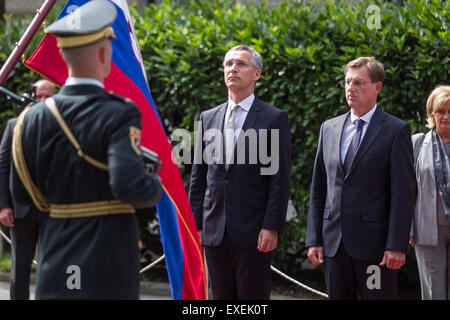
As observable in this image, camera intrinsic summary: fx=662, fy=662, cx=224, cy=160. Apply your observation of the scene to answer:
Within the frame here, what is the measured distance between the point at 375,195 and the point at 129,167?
2028 millimetres

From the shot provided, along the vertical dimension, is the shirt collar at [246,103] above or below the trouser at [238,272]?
above

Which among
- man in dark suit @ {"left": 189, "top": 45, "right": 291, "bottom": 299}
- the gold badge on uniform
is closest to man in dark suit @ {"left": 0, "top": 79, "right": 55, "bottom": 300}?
man in dark suit @ {"left": 189, "top": 45, "right": 291, "bottom": 299}

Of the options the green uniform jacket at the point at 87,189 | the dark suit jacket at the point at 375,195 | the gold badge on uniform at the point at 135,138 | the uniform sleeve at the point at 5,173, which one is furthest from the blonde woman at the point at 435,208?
the uniform sleeve at the point at 5,173

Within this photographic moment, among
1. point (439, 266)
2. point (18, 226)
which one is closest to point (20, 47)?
point (18, 226)

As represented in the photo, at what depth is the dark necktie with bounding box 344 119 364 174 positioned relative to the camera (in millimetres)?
4285

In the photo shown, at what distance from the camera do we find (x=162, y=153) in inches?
181

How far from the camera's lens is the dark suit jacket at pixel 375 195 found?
4105 mm

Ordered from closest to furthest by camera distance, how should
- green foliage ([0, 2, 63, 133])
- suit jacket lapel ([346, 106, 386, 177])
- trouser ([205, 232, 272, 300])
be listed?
suit jacket lapel ([346, 106, 386, 177]) → trouser ([205, 232, 272, 300]) → green foliage ([0, 2, 63, 133])

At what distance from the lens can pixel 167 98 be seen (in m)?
7.70

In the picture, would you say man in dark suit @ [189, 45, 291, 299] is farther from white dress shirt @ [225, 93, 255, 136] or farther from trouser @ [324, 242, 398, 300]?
trouser @ [324, 242, 398, 300]

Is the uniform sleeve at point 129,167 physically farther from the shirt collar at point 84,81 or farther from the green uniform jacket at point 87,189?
the shirt collar at point 84,81

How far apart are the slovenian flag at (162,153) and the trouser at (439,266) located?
171cm
